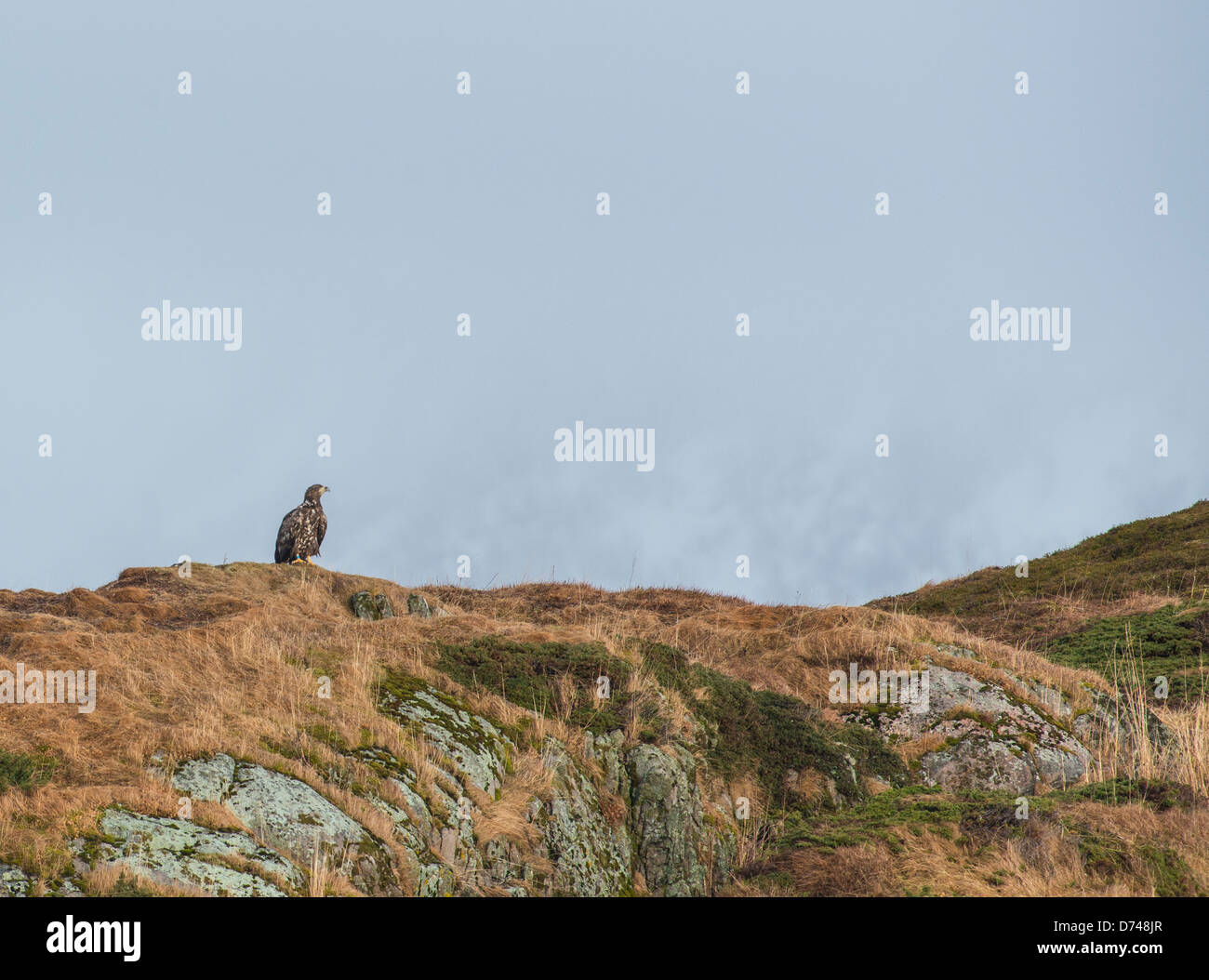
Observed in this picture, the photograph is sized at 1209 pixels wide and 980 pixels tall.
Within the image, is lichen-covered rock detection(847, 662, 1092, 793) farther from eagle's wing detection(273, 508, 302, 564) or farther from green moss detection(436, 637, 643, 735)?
eagle's wing detection(273, 508, 302, 564)

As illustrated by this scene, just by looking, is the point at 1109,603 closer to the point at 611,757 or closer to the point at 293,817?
the point at 611,757

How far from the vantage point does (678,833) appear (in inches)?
438

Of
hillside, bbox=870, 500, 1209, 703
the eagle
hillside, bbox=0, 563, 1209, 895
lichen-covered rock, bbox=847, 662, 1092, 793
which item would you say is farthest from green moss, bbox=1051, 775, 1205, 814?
the eagle

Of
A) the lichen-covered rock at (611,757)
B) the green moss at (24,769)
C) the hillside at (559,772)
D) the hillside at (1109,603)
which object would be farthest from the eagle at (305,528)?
the green moss at (24,769)

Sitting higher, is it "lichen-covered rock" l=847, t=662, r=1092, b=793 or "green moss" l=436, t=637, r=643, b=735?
"green moss" l=436, t=637, r=643, b=735

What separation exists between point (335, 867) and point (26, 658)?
7048 mm

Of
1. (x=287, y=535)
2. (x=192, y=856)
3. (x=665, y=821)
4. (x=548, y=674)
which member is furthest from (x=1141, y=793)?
(x=287, y=535)

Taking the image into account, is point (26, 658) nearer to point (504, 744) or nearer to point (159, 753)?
point (159, 753)

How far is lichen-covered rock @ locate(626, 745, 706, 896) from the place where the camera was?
35.8ft

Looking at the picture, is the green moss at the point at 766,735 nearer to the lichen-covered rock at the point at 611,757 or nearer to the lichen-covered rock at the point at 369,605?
the lichen-covered rock at the point at 611,757

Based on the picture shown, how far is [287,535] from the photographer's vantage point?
90.8 ft

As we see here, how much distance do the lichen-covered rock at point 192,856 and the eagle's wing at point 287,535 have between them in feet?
66.2

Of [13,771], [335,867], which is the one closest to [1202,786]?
[335,867]

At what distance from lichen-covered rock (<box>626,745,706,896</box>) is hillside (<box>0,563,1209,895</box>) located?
29 mm
